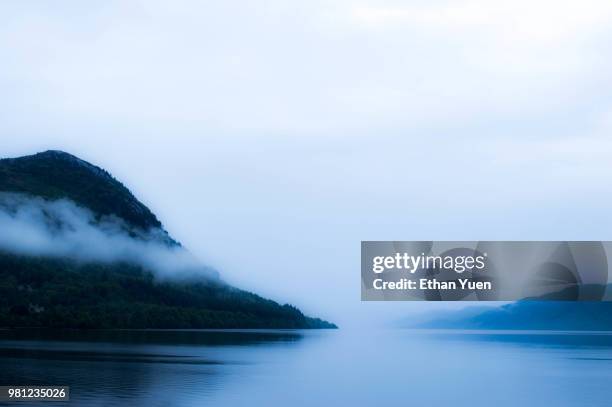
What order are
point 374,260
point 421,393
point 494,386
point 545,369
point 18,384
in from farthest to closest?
point 545,369 → point 494,386 → point 421,393 → point 18,384 → point 374,260

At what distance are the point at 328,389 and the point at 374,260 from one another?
70.5 feet

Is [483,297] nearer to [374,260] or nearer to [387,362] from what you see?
[374,260]

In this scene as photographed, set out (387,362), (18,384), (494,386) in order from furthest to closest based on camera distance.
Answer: (387,362) < (494,386) < (18,384)

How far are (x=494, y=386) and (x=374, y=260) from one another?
3039 centimetres

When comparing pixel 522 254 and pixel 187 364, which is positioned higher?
pixel 522 254

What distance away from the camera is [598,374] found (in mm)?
86750

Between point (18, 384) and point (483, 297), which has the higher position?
point (483, 297)

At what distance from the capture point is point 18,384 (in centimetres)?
5862

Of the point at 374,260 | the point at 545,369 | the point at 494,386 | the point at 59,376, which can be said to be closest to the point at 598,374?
the point at 545,369

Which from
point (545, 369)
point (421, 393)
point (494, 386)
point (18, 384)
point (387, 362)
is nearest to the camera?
point (18, 384)

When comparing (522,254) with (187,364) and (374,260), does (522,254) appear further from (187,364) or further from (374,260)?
(187,364)

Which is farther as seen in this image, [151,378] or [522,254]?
[151,378]

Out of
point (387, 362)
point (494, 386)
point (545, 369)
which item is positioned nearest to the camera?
point (494, 386)

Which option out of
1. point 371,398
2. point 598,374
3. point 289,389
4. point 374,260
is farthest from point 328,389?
point 598,374
